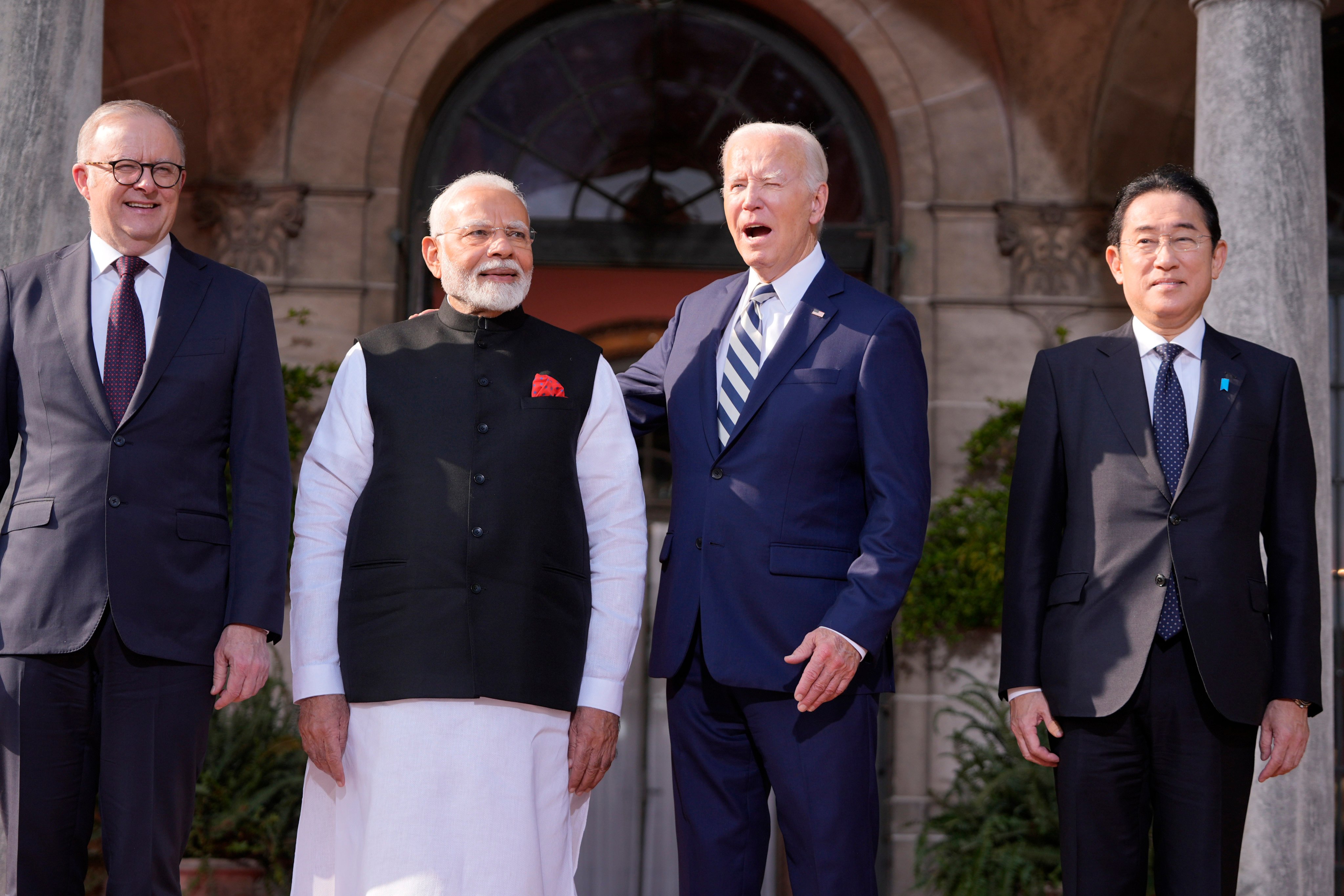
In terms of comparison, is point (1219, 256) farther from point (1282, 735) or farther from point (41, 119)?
point (41, 119)

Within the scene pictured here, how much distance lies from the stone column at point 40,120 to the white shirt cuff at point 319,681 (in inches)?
70.8

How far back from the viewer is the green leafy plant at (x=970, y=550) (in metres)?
6.99

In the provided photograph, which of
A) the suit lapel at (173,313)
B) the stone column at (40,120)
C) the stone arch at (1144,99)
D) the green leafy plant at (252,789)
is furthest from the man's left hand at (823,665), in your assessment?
the stone arch at (1144,99)

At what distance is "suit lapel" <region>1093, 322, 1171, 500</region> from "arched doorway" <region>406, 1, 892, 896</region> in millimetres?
4516

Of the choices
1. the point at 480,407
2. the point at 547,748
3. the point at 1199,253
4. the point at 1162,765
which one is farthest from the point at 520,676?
the point at 1199,253

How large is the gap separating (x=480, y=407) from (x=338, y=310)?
4546 millimetres

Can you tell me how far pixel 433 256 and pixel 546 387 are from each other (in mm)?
462

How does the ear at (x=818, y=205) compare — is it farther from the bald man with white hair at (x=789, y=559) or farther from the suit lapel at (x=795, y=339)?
the suit lapel at (x=795, y=339)

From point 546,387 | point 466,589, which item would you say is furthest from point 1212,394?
point 466,589

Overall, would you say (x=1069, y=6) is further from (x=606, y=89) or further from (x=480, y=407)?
(x=480, y=407)

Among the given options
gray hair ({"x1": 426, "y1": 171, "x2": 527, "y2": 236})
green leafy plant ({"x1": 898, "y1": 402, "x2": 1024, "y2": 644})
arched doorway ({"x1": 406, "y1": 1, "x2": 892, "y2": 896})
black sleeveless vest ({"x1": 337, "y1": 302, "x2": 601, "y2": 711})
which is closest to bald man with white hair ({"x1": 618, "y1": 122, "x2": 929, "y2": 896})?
black sleeveless vest ({"x1": 337, "y1": 302, "x2": 601, "y2": 711})

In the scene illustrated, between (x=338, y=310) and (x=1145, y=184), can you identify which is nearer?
(x=1145, y=184)

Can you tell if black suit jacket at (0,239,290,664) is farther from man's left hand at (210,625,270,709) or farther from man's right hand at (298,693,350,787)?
man's right hand at (298,693,350,787)

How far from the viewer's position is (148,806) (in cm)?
285
